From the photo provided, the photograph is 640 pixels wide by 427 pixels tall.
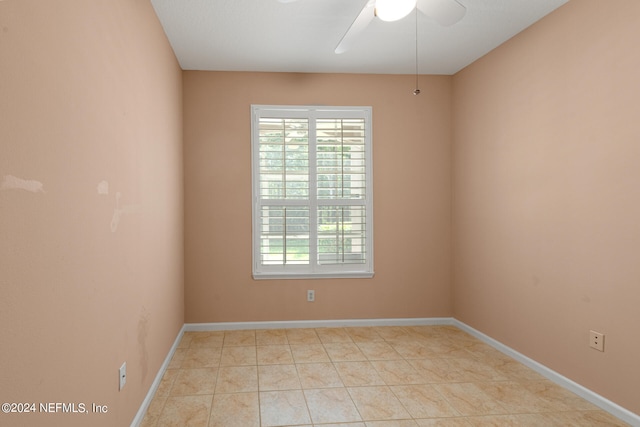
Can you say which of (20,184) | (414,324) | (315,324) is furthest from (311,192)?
(20,184)

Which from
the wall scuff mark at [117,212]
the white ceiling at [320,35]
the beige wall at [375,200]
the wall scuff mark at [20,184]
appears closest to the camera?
the wall scuff mark at [20,184]

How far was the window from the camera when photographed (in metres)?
4.33

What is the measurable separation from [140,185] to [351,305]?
261 cm

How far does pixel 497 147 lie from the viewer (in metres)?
3.71

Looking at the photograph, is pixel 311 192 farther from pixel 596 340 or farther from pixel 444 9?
pixel 596 340

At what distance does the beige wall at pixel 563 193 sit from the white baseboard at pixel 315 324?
20.5 inches

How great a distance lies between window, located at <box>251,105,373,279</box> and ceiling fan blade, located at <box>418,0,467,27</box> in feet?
7.27

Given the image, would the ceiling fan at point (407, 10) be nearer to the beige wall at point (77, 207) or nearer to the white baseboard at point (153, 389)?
the beige wall at point (77, 207)

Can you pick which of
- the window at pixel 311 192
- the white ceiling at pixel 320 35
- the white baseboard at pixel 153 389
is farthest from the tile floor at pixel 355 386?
the white ceiling at pixel 320 35

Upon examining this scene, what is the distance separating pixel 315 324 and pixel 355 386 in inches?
58.3

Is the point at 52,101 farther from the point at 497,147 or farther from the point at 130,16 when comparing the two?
the point at 497,147

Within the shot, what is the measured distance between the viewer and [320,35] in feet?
11.3

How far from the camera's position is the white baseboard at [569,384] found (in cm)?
243

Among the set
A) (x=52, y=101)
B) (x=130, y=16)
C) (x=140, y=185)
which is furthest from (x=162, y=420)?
(x=130, y=16)
